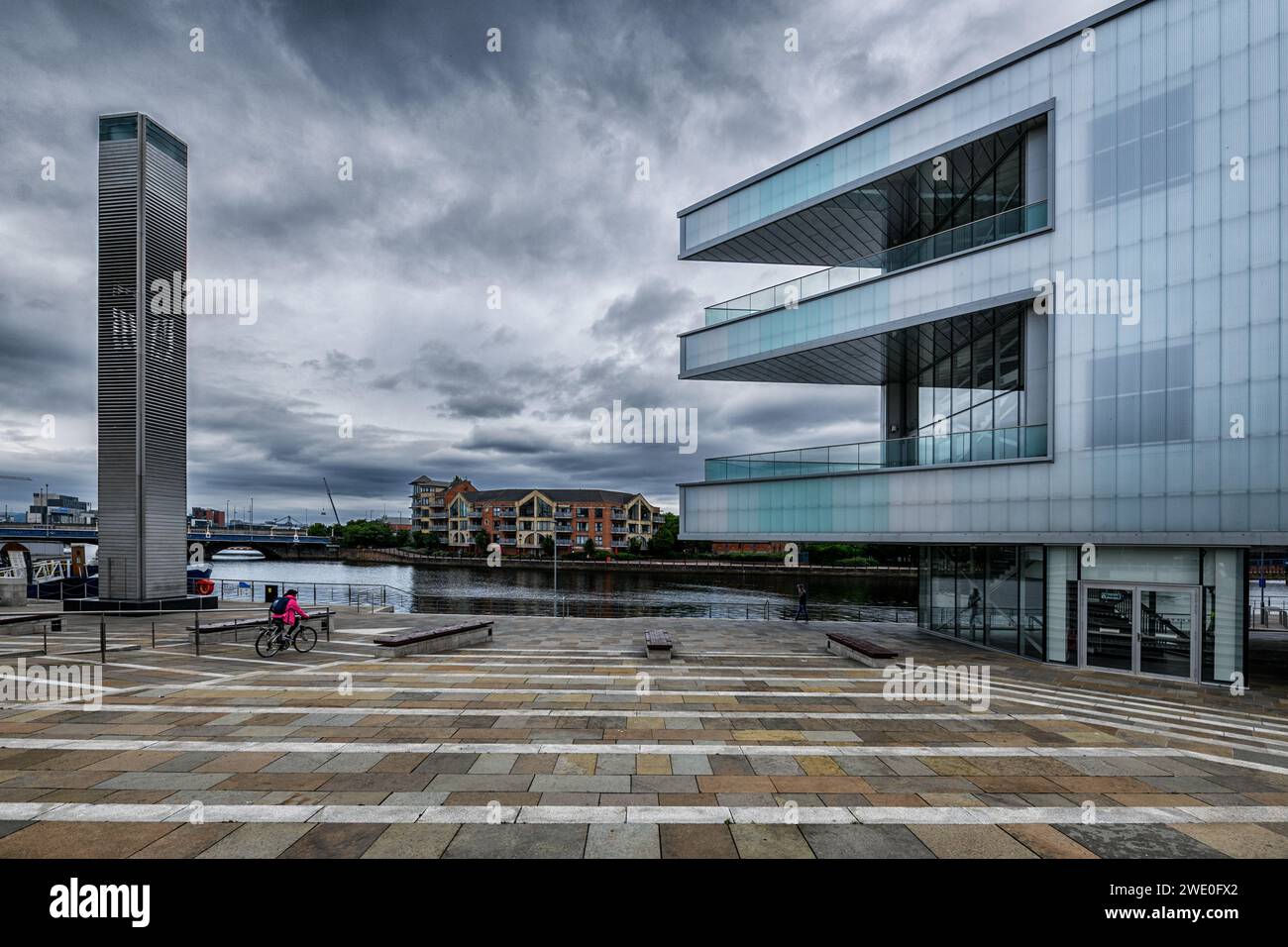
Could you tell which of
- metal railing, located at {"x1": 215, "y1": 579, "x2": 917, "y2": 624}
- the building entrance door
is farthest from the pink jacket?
metal railing, located at {"x1": 215, "y1": 579, "x2": 917, "y2": 624}

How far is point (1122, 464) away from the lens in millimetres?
15086

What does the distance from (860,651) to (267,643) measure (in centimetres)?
1477

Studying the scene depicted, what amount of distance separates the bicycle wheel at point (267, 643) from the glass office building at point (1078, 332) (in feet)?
47.7

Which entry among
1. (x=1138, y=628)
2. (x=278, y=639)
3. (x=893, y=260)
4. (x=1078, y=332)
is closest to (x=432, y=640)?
(x=278, y=639)

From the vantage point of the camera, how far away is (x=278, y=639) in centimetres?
1495

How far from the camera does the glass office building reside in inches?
544

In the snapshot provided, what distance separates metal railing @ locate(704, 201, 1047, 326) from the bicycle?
17.2 meters

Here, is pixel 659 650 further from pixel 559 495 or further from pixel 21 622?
pixel 559 495

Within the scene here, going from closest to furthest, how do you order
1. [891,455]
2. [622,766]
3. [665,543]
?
[622,766] → [891,455] → [665,543]

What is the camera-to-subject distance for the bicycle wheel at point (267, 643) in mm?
14715

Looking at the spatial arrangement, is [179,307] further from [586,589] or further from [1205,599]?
[586,589]

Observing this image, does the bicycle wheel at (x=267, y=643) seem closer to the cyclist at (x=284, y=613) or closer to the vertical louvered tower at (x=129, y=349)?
the cyclist at (x=284, y=613)

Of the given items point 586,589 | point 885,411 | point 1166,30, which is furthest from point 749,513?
point 586,589

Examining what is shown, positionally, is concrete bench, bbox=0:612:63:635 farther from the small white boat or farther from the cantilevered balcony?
the small white boat
